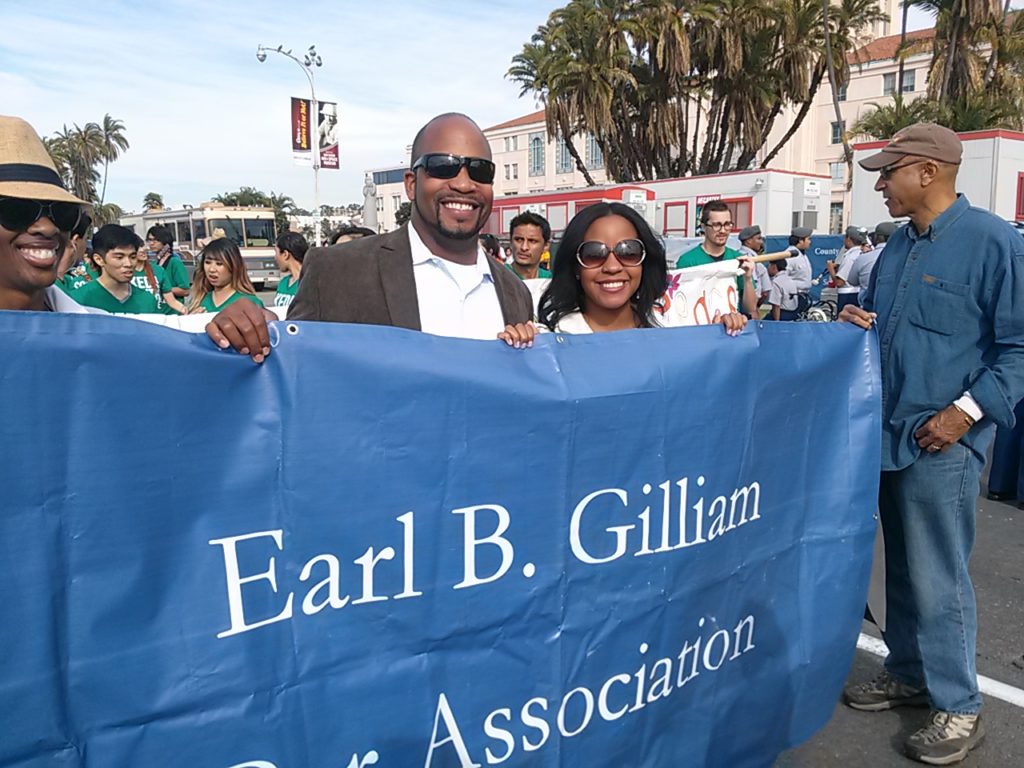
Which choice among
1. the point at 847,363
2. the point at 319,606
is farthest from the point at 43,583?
the point at 847,363

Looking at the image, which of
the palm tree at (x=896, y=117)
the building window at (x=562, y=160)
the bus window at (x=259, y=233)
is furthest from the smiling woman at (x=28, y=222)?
the building window at (x=562, y=160)

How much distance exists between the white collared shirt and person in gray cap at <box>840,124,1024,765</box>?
1.34 metres

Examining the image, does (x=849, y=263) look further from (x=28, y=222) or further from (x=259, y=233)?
(x=259, y=233)

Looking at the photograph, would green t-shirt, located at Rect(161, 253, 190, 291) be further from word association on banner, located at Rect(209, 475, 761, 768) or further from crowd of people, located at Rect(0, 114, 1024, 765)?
word association on banner, located at Rect(209, 475, 761, 768)

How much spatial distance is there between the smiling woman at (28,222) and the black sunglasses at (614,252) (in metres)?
1.49

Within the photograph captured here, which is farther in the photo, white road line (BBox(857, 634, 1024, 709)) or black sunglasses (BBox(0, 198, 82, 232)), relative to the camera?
white road line (BBox(857, 634, 1024, 709))

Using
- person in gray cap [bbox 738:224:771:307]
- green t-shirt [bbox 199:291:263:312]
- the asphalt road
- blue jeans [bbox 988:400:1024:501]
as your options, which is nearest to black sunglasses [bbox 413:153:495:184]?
the asphalt road

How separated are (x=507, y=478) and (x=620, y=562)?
0.44 meters

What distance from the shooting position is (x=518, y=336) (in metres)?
2.17

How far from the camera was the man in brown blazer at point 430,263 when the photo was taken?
2.55 metres

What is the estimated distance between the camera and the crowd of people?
2.61 m

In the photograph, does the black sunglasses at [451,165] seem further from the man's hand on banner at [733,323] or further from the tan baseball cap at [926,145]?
the tan baseball cap at [926,145]

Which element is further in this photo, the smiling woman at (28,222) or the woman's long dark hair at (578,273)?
the woman's long dark hair at (578,273)

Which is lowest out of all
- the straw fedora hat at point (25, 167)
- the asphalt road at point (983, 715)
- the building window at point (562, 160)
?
the asphalt road at point (983, 715)
